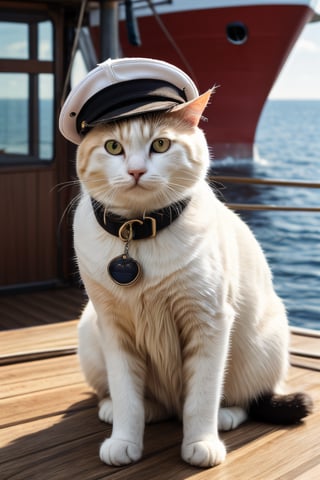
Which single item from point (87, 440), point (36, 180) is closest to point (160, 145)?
point (87, 440)

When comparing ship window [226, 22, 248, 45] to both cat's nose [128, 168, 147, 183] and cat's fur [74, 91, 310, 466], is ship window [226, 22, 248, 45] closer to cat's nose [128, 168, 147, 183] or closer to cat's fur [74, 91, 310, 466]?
cat's fur [74, 91, 310, 466]

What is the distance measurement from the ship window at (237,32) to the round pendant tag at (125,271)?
17.4m

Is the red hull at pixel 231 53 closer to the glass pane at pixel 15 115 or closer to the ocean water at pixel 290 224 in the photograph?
the ocean water at pixel 290 224

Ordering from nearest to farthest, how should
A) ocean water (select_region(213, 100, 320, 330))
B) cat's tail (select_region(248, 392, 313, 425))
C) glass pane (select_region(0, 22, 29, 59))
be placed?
cat's tail (select_region(248, 392, 313, 425)) < glass pane (select_region(0, 22, 29, 59)) < ocean water (select_region(213, 100, 320, 330))

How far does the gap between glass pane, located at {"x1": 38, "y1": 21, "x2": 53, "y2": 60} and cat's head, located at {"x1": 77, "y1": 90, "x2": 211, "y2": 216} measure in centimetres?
310

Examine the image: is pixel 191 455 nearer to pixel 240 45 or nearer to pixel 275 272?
pixel 275 272

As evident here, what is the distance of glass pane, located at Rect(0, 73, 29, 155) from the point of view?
15.2 ft

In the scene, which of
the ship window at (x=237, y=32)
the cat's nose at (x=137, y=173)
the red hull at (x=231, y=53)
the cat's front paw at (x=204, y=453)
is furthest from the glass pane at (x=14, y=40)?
the ship window at (x=237, y=32)

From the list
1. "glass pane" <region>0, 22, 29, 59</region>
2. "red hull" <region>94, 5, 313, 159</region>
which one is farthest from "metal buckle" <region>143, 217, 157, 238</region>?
"red hull" <region>94, 5, 313, 159</region>

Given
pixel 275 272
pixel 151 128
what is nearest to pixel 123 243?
pixel 151 128

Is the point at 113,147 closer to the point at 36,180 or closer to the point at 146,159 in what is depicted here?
the point at 146,159

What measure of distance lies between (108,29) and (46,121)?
2.71 ft

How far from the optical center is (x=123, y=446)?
186 centimetres

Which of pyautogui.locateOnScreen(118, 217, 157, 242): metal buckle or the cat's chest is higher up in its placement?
pyautogui.locateOnScreen(118, 217, 157, 242): metal buckle
